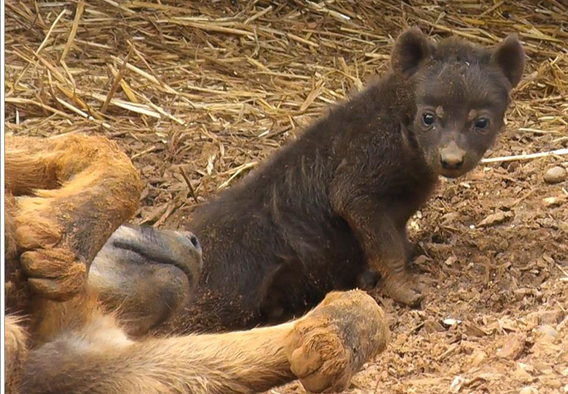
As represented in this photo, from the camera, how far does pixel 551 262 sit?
561cm

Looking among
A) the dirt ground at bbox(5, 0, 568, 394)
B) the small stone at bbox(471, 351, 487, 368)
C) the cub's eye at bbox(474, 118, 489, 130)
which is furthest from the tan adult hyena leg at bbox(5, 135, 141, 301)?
the cub's eye at bbox(474, 118, 489, 130)

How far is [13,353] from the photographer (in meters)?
2.83

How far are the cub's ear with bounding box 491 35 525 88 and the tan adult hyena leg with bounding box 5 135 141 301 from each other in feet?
8.78

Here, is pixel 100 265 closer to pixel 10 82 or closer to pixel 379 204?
pixel 379 204

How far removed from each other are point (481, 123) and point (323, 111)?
1752 mm

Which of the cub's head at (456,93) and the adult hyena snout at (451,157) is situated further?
the cub's head at (456,93)

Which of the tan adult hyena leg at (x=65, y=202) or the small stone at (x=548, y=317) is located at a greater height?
the tan adult hyena leg at (x=65, y=202)

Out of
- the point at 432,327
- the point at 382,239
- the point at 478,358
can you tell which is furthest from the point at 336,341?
the point at 382,239

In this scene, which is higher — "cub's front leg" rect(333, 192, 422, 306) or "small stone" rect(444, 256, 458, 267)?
"cub's front leg" rect(333, 192, 422, 306)

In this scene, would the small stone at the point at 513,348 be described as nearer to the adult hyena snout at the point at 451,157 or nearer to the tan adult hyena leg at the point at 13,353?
the adult hyena snout at the point at 451,157

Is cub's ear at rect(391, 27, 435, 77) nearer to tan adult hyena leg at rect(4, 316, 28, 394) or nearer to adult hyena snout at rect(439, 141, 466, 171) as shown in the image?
adult hyena snout at rect(439, 141, 466, 171)

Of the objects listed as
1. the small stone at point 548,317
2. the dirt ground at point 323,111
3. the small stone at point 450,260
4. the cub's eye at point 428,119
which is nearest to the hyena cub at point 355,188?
the cub's eye at point 428,119

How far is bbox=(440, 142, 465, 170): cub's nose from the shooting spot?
5.41 metres

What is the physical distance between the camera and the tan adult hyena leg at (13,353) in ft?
9.19
